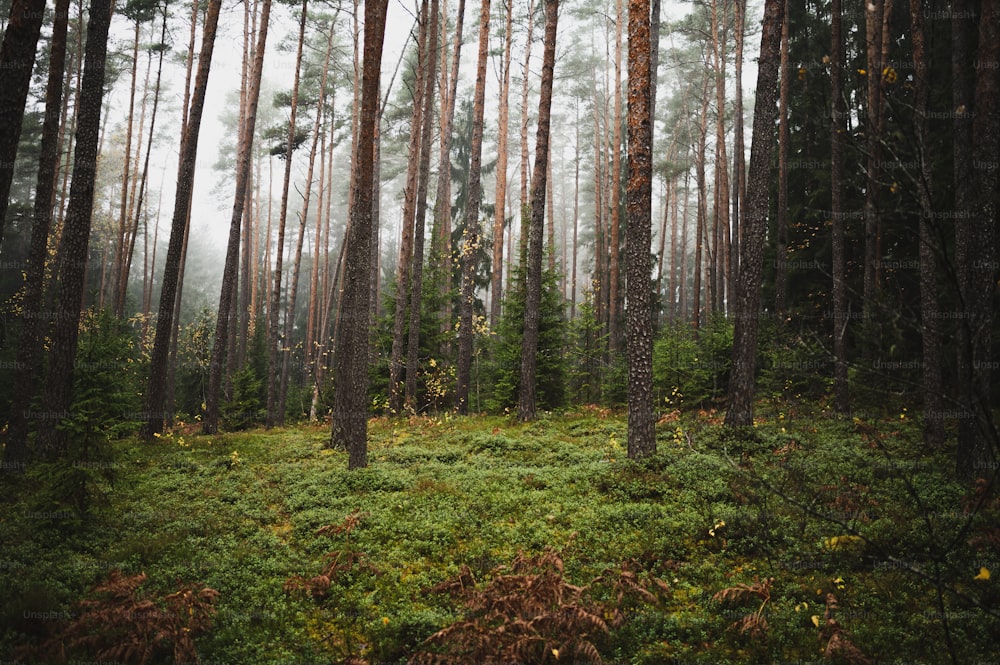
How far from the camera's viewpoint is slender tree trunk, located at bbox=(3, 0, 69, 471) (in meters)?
9.59

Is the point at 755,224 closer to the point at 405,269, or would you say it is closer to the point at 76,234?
the point at 405,269

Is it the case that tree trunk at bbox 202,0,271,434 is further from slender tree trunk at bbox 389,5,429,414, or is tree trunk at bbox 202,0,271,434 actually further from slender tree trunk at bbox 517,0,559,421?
slender tree trunk at bbox 517,0,559,421

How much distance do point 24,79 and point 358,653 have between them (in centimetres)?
673

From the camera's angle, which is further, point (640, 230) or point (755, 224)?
point (755, 224)

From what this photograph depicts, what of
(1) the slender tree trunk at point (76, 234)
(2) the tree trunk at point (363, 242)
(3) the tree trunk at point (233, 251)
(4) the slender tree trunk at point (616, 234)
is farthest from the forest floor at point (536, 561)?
(4) the slender tree trunk at point (616, 234)

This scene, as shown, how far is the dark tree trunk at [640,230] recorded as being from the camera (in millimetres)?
8523

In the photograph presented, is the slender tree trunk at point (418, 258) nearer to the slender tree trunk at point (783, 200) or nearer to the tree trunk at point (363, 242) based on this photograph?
the tree trunk at point (363, 242)

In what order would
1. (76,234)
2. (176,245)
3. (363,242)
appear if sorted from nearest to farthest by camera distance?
(76,234) < (363,242) < (176,245)

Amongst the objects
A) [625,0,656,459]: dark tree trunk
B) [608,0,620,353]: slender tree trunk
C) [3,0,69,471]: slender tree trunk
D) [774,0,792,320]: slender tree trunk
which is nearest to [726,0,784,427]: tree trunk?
[625,0,656,459]: dark tree trunk

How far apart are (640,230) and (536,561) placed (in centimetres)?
549

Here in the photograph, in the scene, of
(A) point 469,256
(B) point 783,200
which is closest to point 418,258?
(A) point 469,256

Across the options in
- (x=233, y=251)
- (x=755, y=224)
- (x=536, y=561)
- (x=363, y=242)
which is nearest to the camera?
(x=536, y=561)

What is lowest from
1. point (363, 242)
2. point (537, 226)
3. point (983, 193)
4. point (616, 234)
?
point (363, 242)

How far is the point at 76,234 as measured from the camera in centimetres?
955
